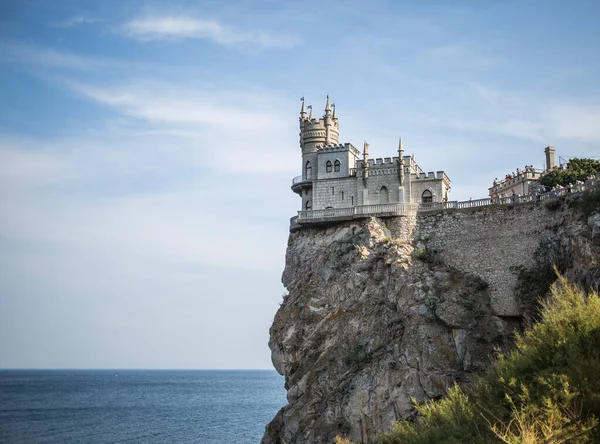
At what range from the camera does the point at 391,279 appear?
4928 centimetres

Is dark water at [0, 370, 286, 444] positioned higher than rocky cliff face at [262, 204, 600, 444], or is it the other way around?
rocky cliff face at [262, 204, 600, 444]

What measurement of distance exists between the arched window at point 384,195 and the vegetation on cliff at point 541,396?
75.2ft

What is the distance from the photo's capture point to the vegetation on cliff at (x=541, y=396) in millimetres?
24281

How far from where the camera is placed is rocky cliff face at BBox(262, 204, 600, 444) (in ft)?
148

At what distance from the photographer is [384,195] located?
53625 mm

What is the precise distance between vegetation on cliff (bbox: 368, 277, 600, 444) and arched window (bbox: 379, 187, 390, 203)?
22.9m

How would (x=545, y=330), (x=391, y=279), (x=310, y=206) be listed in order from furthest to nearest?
(x=310, y=206) → (x=391, y=279) → (x=545, y=330)

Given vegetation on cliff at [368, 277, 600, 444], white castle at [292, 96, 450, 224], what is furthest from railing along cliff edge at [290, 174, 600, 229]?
vegetation on cliff at [368, 277, 600, 444]

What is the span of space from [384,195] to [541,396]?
2912 cm

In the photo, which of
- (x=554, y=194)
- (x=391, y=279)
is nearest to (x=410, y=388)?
(x=391, y=279)

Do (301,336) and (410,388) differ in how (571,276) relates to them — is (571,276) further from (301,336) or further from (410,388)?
(301,336)

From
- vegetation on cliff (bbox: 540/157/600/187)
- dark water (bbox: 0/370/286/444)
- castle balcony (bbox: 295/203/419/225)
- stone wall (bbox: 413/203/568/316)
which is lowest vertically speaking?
dark water (bbox: 0/370/286/444)

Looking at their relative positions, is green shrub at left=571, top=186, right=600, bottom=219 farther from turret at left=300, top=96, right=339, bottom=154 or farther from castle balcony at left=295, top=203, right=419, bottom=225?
turret at left=300, top=96, right=339, bottom=154

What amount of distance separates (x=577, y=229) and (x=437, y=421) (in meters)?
17.2
